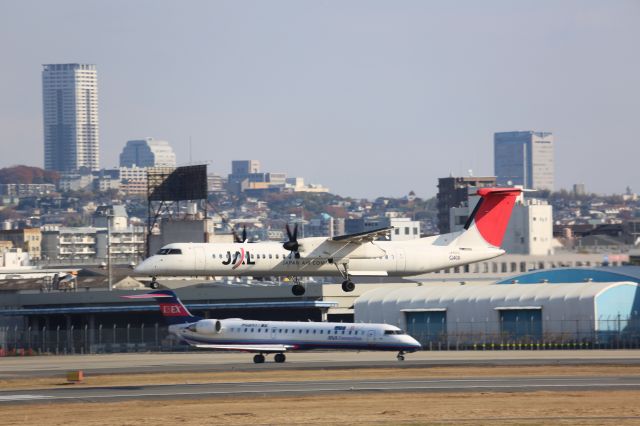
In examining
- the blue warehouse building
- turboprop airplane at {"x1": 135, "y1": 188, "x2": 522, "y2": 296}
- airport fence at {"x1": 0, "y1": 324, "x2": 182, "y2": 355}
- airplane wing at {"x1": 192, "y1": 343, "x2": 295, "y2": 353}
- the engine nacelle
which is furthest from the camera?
airport fence at {"x1": 0, "y1": 324, "x2": 182, "y2": 355}

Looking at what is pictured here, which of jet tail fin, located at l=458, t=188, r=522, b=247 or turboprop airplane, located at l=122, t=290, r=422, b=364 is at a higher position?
jet tail fin, located at l=458, t=188, r=522, b=247

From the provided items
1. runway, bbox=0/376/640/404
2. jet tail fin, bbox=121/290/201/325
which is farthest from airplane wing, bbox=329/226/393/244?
jet tail fin, bbox=121/290/201/325

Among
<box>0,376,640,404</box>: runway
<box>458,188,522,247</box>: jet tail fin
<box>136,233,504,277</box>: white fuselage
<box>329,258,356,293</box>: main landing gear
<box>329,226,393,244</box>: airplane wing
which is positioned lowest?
<box>0,376,640,404</box>: runway

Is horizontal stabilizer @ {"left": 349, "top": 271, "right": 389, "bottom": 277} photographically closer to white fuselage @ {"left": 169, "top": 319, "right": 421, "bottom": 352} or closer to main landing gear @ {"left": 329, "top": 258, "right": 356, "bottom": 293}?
main landing gear @ {"left": 329, "top": 258, "right": 356, "bottom": 293}

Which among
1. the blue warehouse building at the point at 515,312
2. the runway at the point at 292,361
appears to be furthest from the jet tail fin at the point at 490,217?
the blue warehouse building at the point at 515,312

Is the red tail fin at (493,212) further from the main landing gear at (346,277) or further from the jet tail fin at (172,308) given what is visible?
the jet tail fin at (172,308)

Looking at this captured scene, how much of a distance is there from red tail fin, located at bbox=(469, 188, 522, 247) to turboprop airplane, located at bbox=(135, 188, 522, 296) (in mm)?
67

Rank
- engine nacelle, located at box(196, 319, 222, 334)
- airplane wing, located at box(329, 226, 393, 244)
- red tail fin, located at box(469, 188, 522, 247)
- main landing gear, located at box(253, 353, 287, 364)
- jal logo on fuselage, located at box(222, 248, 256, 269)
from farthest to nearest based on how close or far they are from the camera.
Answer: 1. engine nacelle, located at box(196, 319, 222, 334)
2. main landing gear, located at box(253, 353, 287, 364)
3. red tail fin, located at box(469, 188, 522, 247)
4. airplane wing, located at box(329, 226, 393, 244)
5. jal logo on fuselage, located at box(222, 248, 256, 269)

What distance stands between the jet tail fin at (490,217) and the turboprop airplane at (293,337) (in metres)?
10.1

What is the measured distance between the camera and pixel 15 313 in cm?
12962

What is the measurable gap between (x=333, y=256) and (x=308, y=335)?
15.5 meters

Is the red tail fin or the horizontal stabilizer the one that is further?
the red tail fin

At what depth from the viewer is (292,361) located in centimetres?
→ 9550

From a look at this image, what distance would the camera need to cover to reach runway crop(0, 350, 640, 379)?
88.4 m
